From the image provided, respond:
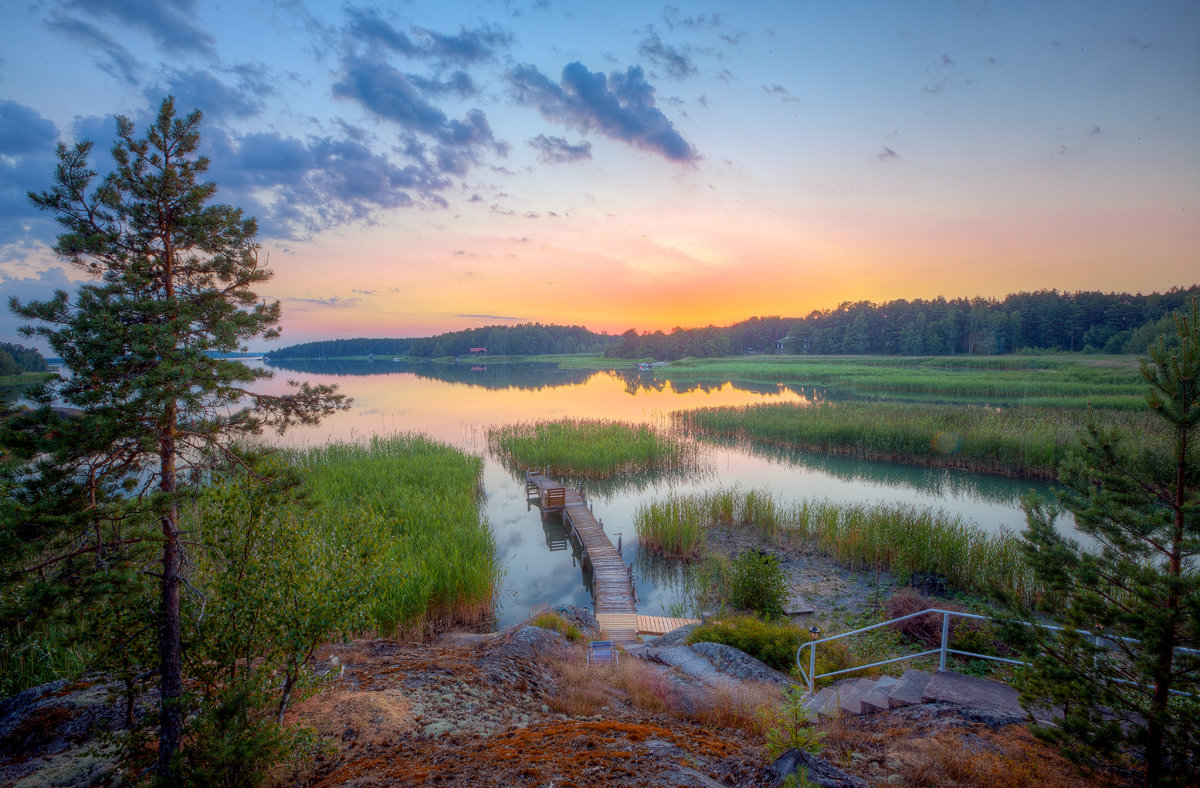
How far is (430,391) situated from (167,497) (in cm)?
7286

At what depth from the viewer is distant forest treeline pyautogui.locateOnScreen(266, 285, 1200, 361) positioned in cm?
8419

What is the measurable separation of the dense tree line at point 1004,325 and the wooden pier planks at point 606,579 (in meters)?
77.4

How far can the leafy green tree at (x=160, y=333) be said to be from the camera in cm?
411

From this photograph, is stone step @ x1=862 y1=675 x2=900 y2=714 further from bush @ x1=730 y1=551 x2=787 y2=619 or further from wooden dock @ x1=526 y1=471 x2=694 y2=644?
wooden dock @ x1=526 y1=471 x2=694 y2=644

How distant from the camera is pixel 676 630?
35.9 feet

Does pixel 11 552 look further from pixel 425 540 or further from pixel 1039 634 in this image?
pixel 425 540

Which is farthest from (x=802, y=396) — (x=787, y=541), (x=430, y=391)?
(x=430, y=391)

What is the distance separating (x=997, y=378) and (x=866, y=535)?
58271 mm

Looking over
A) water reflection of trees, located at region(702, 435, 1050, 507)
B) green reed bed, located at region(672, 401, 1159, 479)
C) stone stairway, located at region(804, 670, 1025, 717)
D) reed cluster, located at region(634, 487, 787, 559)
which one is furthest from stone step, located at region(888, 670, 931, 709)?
green reed bed, located at region(672, 401, 1159, 479)

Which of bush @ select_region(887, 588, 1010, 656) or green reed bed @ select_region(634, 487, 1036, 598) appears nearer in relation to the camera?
bush @ select_region(887, 588, 1010, 656)

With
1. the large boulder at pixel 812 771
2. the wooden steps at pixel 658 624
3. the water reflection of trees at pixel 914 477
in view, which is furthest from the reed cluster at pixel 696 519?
the large boulder at pixel 812 771

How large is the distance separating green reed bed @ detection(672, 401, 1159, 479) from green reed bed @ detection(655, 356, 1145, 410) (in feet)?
13.6

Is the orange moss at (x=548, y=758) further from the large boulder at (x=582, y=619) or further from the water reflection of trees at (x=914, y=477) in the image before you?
the water reflection of trees at (x=914, y=477)

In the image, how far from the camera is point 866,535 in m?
15.1
